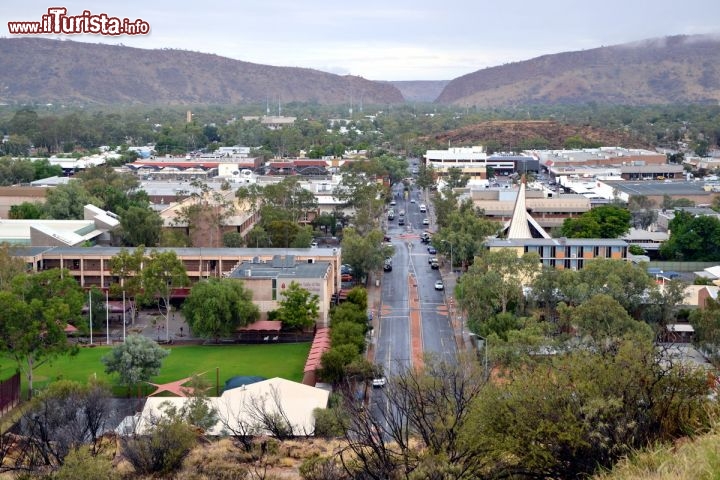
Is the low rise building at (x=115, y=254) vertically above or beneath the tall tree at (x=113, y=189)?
beneath

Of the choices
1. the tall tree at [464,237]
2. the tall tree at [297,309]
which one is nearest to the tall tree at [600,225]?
the tall tree at [464,237]

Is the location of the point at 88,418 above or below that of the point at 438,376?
below

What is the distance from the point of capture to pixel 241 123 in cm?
11925

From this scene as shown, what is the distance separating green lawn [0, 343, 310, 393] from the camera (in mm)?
27531

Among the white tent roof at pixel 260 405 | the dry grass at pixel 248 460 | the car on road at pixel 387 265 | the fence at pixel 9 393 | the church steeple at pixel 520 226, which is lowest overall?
the fence at pixel 9 393

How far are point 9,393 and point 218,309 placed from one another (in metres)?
7.48

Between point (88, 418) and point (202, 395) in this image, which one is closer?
point (88, 418)

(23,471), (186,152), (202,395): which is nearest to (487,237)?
(202,395)

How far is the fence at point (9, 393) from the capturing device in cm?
2450

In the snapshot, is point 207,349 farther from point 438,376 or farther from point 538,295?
point 438,376

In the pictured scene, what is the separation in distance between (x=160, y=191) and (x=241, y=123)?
60927mm

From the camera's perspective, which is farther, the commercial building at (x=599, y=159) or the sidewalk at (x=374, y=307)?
the commercial building at (x=599, y=159)

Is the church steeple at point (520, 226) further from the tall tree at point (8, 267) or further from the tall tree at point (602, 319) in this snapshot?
the tall tree at point (8, 267)

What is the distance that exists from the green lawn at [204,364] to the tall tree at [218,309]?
682 millimetres
